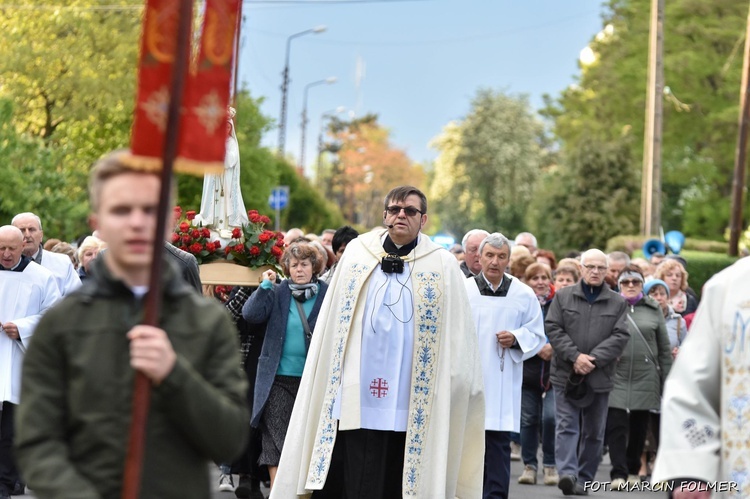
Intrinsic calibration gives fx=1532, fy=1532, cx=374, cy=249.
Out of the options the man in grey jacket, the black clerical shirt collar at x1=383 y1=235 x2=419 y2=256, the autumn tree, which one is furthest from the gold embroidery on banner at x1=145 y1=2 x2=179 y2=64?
the autumn tree

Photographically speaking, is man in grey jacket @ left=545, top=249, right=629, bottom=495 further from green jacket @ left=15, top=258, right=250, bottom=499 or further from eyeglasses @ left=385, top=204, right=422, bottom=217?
green jacket @ left=15, top=258, right=250, bottom=499

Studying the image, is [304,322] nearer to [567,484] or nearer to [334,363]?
[334,363]

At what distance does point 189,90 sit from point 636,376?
10035 mm

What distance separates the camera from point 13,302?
10.7 metres

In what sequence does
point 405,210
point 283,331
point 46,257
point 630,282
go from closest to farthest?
point 405,210
point 283,331
point 46,257
point 630,282

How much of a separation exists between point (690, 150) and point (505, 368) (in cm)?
3811

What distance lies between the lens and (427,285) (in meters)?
9.20

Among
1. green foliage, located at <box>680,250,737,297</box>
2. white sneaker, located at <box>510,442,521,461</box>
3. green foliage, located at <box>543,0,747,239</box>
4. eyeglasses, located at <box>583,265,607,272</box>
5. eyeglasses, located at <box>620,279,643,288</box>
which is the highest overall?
green foliage, located at <box>543,0,747,239</box>

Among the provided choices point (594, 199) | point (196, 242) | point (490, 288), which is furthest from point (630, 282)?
point (594, 199)

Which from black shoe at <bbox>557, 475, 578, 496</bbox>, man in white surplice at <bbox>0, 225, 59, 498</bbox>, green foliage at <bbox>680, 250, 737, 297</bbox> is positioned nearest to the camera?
man in white surplice at <bbox>0, 225, 59, 498</bbox>

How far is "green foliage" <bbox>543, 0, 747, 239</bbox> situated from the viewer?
44.9 metres

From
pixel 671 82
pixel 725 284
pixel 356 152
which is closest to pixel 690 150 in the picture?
pixel 671 82

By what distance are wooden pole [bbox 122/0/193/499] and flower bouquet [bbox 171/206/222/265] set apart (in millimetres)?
7891

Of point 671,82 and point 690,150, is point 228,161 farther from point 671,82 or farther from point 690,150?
point 690,150
